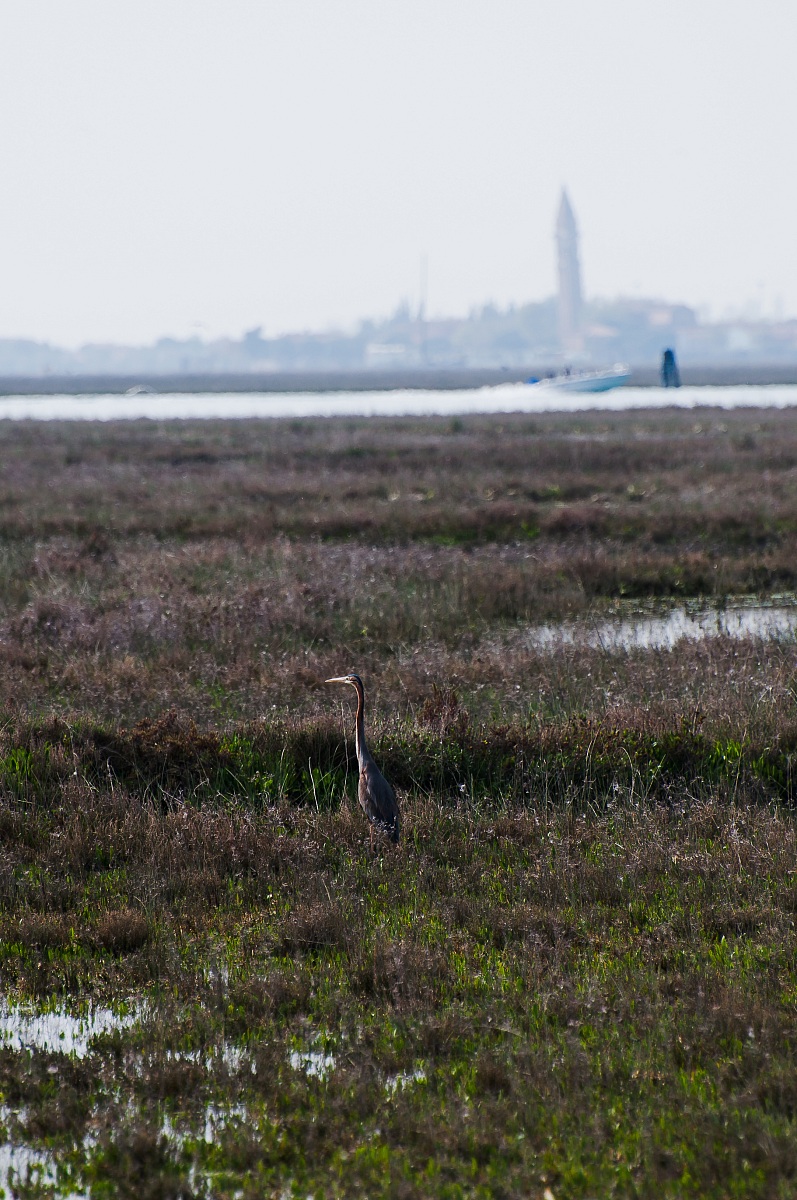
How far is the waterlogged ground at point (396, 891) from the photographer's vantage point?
14.8 feet

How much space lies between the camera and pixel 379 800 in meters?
7.17

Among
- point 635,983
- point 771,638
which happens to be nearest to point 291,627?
point 771,638

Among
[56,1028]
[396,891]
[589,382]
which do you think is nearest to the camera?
[56,1028]

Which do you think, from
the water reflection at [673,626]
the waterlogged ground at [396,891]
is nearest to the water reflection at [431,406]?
the water reflection at [673,626]

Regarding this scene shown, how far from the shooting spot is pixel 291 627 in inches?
521

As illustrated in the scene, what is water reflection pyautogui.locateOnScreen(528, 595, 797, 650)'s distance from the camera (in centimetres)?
1301

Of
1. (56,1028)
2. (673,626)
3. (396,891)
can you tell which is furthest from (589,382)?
(56,1028)

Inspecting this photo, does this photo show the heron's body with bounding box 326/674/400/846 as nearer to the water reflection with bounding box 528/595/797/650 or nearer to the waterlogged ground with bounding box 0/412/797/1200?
the waterlogged ground with bounding box 0/412/797/1200

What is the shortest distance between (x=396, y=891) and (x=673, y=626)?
28.8 feet

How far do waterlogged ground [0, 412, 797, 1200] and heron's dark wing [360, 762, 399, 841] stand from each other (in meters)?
0.18

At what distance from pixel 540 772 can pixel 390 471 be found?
78.5 feet

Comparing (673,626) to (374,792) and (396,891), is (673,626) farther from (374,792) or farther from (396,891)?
(396,891)

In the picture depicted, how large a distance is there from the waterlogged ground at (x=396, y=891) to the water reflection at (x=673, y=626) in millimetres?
125

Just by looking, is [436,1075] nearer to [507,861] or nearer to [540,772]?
[507,861]
